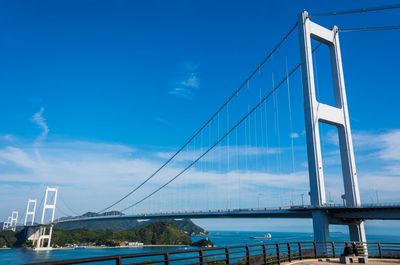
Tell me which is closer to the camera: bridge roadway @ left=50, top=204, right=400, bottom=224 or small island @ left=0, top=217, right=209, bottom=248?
bridge roadway @ left=50, top=204, right=400, bottom=224

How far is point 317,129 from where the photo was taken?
23.7 meters

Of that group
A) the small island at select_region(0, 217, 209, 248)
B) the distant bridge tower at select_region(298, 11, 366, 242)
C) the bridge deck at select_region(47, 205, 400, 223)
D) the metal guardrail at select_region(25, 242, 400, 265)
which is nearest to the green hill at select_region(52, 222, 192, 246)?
the small island at select_region(0, 217, 209, 248)

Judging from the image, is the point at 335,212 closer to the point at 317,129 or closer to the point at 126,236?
the point at 317,129

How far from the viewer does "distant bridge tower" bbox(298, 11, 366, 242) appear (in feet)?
75.8

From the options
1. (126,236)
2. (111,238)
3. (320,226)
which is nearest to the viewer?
(320,226)

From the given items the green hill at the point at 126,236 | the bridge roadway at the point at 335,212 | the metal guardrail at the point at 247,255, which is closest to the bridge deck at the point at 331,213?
the bridge roadway at the point at 335,212

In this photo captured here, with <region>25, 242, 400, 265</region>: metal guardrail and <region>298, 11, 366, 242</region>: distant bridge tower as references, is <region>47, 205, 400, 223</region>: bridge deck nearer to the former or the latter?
<region>298, 11, 366, 242</region>: distant bridge tower

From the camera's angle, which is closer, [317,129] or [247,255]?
[247,255]

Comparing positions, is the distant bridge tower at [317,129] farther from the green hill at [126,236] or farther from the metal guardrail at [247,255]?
the green hill at [126,236]

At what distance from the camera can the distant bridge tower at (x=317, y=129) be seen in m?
23.1

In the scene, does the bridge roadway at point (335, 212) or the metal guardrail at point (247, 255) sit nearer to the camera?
the metal guardrail at point (247, 255)

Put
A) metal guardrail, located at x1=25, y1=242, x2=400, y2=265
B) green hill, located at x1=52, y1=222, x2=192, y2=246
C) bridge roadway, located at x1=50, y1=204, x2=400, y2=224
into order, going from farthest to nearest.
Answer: green hill, located at x1=52, y1=222, x2=192, y2=246 < bridge roadway, located at x1=50, y1=204, x2=400, y2=224 < metal guardrail, located at x1=25, y1=242, x2=400, y2=265

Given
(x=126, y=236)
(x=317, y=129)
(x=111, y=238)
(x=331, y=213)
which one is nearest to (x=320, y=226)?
(x=331, y=213)

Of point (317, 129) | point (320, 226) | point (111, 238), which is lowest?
point (111, 238)
